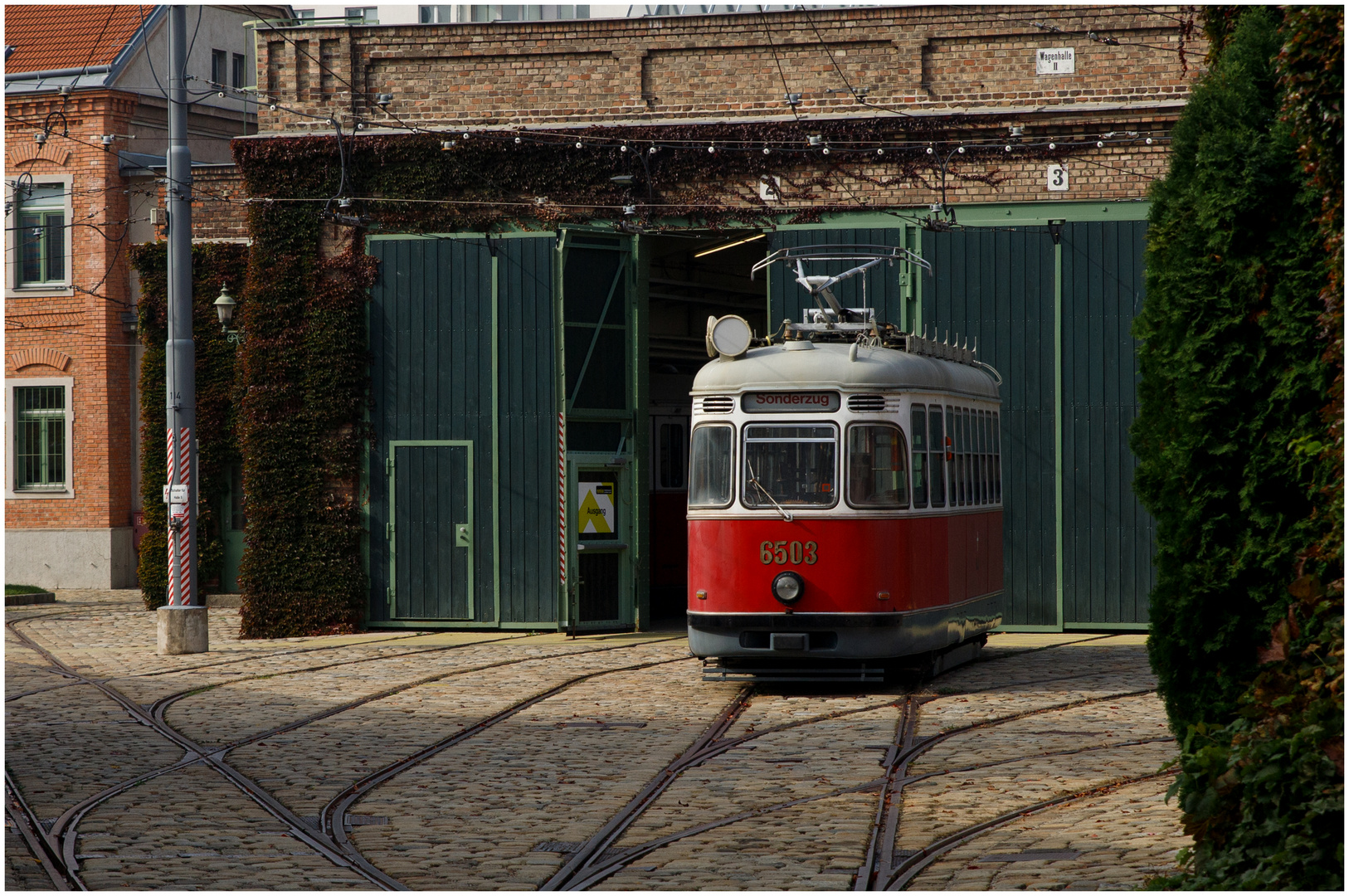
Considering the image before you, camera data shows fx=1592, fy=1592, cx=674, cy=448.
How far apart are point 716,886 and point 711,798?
2130 millimetres

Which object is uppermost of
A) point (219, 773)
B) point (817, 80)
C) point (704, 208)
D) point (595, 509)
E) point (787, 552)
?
point (817, 80)

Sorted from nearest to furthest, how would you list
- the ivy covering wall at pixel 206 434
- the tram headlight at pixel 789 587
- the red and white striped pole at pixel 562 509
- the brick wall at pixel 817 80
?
the tram headlight at pixel 789 587 < the brick wall at pixel 817 80 < the red and white striped pole at pixel 562 509 < the ivy covering wall at pixel 206 434

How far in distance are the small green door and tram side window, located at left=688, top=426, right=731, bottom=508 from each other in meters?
14.9

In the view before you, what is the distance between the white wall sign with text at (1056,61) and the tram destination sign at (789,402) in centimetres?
789

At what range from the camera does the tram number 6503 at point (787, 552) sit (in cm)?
1370

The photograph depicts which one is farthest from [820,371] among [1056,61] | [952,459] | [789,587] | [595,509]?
[1056,61]

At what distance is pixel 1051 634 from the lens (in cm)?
1969

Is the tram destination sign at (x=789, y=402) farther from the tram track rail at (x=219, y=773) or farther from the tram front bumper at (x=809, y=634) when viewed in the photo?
the tram track rail at (x=219, y=773)

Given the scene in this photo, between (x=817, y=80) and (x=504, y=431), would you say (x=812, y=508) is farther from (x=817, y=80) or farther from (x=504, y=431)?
(x=817, y=80)

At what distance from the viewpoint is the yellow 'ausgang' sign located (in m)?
20.1

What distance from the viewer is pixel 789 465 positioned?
1391 cm

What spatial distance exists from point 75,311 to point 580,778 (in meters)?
23.5

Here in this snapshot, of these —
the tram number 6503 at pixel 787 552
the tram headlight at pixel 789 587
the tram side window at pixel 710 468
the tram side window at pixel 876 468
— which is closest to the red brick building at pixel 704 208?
the tram side window at pixel 710 468

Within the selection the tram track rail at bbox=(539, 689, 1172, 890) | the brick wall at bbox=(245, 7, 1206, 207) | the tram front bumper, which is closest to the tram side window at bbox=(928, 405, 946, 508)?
the tram front bumper
